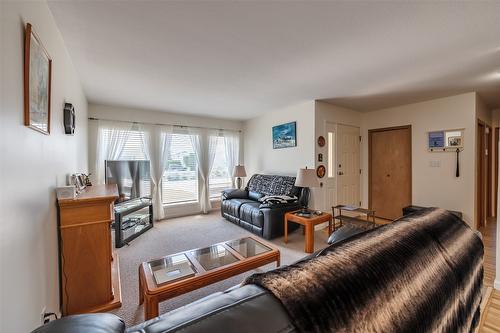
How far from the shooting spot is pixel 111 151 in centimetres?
402

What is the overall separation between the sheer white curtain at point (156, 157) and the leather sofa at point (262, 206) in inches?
54.5

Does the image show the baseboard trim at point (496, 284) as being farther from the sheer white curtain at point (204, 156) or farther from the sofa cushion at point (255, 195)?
the sheer white curtain at point (204, 156)

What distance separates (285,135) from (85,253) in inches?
146

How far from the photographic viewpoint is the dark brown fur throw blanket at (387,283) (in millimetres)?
628

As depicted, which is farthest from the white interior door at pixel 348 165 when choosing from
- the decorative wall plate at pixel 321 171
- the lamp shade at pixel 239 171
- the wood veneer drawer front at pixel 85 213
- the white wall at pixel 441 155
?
the wood veneer drawer front at pixel 85 213

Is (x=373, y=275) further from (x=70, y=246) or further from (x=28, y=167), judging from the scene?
(x=70, y=246)

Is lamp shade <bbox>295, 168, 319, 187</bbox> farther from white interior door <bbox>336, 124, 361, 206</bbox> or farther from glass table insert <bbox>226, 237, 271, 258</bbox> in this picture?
white interior door <bbox>336, 124, 361, 206</bbox>

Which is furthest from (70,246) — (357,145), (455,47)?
(357,145)

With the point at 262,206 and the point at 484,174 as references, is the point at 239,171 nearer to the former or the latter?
the point at 262,206

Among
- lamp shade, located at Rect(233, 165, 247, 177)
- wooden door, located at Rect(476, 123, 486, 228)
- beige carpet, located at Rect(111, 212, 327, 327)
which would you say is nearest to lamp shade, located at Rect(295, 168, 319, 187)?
beige carpet, located at Rect(111, 212, 327, 327)

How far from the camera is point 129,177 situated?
3795mm

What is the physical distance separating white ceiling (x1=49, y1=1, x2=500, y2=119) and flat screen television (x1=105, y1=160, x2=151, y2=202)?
1202mm

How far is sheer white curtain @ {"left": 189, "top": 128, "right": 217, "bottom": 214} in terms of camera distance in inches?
196

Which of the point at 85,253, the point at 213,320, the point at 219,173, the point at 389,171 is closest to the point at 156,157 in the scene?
the point at 219,173
